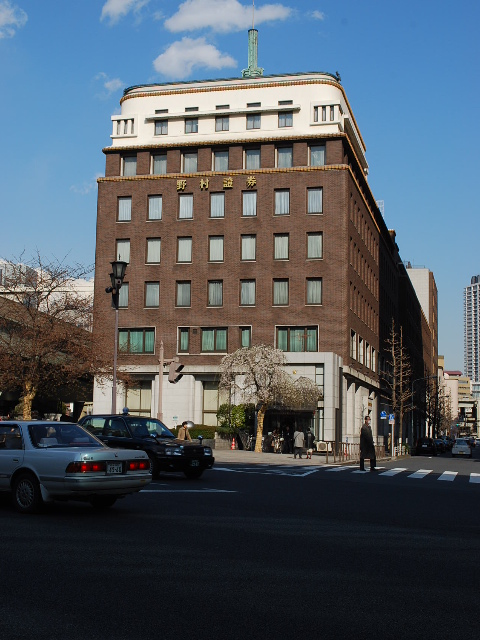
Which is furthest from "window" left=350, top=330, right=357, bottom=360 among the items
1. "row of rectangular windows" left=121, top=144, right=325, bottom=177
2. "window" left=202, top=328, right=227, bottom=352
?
"row of rectangular windows" left=121, top=144, right=325, bottom=177

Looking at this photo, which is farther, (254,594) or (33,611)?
(254,594)

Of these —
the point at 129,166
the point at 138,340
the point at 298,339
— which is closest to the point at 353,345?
the point at 298,339

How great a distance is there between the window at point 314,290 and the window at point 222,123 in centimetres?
1335

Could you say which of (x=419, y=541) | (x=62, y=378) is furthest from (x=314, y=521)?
(x=62, y=378)

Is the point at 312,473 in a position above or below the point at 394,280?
below

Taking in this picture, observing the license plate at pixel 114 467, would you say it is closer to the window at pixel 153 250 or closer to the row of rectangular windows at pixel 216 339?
the row of rectangular windows at pixel 216 339

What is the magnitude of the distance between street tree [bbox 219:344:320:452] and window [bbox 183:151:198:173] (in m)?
15.4

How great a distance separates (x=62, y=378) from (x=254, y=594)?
32526 millimetres

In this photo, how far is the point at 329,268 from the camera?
54656mm

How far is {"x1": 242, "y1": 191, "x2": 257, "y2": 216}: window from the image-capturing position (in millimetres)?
56656

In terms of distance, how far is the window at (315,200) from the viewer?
5556cm

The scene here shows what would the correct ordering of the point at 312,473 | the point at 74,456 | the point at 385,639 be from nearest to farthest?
→ the point at 385,639 → the point at 74,456 → the point at 312,473

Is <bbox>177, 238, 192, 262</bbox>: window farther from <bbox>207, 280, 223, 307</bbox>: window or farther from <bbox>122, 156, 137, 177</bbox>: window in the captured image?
<bbox>122, 156, 137, 177</bbox>: window

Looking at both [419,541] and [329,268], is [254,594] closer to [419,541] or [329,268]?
[419,541]
